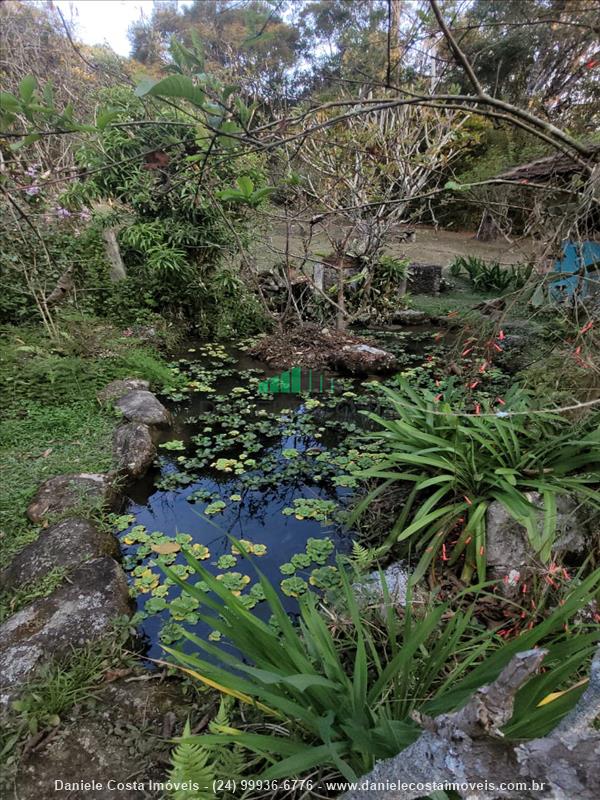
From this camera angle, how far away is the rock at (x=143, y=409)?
406 centimetres

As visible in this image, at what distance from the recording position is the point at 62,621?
2016mm

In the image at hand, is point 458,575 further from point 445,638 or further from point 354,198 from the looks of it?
point 354,198

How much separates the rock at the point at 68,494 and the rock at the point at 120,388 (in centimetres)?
125

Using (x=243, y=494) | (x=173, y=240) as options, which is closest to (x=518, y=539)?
(x=243, y=494)

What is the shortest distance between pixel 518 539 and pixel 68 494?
268 cm


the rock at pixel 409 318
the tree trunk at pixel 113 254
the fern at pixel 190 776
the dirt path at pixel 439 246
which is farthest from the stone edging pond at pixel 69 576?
the dirt path at pixel 439 246

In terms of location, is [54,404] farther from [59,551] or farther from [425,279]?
[425,279]

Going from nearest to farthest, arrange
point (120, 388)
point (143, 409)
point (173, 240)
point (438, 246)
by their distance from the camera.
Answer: point (143, 409)
point (120, 388)
point (173, 240)
point (438, 246)

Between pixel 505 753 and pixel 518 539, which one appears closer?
pixel 505 753

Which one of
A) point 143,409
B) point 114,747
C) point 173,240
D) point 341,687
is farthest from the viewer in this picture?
point 173,240

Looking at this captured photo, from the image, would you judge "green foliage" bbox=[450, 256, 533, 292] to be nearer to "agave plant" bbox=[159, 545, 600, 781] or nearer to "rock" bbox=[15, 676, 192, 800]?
"agave plant" bbox=[159, 545, 600, 781]

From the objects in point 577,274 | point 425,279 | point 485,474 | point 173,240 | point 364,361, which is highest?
point 577,274

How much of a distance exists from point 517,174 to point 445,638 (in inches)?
216

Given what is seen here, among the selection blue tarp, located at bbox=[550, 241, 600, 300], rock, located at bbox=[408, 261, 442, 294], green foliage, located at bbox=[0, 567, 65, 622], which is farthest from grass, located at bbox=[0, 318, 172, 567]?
rock, located at bbox=[408, 261, 442, 294]
